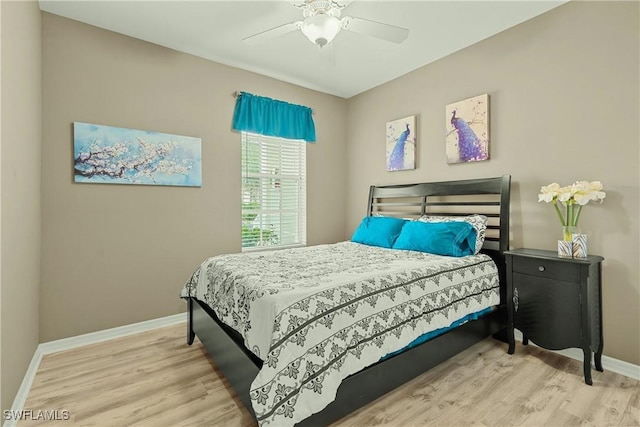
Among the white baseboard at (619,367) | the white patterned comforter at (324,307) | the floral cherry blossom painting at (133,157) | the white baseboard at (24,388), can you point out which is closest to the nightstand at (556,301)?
the white baseboard at (619,367)

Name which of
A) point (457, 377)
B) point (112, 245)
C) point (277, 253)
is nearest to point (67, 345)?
point (112, 245)

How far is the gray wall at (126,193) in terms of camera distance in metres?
2.63

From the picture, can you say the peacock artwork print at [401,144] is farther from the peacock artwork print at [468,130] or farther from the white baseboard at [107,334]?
the white baseboard at [107,334]

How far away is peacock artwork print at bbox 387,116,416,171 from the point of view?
3.68m

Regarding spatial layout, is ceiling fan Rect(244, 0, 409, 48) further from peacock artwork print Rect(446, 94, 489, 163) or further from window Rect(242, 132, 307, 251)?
window Rect(242, 132, 307, 251)

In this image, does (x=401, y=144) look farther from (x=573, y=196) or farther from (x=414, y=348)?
(x=414, y=348)

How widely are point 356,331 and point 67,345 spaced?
2.63 metres

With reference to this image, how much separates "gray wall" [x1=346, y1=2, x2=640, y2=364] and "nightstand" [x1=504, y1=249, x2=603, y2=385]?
0.20 meters

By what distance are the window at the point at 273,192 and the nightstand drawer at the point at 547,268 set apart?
2.58 meters

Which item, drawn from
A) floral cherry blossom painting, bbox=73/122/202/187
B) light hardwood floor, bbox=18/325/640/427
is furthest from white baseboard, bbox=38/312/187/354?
floral cherry blossom painting, bbox=73/122/202/187

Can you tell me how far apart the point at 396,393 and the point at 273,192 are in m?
2.70

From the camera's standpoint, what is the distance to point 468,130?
312 centimetres

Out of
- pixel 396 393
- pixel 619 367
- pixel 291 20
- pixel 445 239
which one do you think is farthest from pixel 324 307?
pixel 291 20

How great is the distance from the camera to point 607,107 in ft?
7.49
